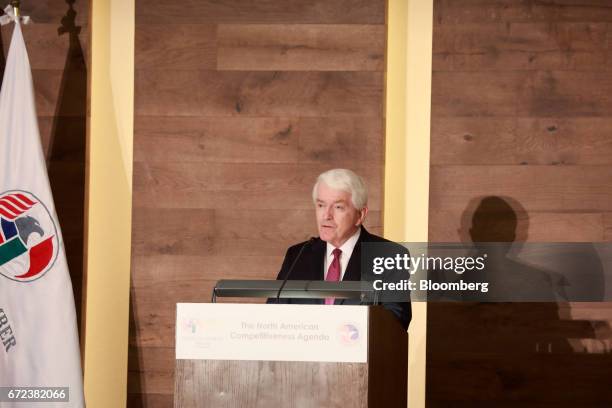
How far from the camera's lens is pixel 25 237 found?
3717mm

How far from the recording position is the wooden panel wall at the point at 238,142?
424 centimetres

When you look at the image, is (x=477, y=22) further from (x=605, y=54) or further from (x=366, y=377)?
(x=366, y=377)

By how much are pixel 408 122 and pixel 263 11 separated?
0.92m

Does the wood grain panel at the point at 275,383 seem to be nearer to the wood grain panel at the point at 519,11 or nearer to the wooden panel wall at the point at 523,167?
the wooden panel wall at the point at 523,167

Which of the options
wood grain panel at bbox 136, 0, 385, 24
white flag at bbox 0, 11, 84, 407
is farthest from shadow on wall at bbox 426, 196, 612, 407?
white flag at bbox 0, 11, 84, 407

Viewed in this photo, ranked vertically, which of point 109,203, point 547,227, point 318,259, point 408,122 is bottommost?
point 318,259

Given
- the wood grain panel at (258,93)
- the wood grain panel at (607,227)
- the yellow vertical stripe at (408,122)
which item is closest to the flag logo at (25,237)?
the wood grain panel at (258,93)

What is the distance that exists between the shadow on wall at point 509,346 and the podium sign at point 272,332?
2.01 m

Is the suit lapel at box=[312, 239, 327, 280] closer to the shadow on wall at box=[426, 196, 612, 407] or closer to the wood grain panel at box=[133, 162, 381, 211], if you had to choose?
the wood grain panel at box=[133, 162, 381, 211]

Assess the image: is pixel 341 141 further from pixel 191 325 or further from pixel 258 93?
A: pixel 191 325

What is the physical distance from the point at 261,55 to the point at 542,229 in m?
1.63

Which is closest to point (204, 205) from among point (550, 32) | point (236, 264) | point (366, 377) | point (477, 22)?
point (236, 264)

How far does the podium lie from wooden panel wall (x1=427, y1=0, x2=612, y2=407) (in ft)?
6.42

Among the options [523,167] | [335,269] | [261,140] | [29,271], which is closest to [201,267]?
[261,140]
